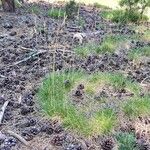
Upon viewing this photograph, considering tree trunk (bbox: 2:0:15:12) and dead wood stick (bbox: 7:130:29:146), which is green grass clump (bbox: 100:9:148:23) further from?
dead wood stick (bbox: 7:130:29:146)

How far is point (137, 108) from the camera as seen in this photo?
6.80 m

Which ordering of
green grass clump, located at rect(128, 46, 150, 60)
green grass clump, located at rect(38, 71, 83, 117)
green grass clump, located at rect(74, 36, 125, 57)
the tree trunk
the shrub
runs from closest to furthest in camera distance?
green grass clump, located at rect(38, 71, 83, 117) → green grass clump, located at rect(74, 36, 125, 57) → green grass clump, located at rect(128, 46, 150, 60) → the tree trunk → the shrub

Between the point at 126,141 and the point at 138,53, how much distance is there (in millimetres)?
4559

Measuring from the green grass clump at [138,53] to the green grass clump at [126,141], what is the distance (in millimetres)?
3908

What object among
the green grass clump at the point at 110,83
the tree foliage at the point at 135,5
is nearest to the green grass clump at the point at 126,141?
the green grass clump at the point at 110,83

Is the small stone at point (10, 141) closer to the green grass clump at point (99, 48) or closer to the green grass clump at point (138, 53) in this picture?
the green grass clump at point (99, 48)

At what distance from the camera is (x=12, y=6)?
14.4 m

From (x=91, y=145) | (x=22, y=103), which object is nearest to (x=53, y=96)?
(x=22, y=103)

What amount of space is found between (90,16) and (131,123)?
8.50 m

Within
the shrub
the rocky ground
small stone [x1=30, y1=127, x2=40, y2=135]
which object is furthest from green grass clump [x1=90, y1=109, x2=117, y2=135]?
the shrub

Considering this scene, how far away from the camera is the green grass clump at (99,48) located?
31.8ft

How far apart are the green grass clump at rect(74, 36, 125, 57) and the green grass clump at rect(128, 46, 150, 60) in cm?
46

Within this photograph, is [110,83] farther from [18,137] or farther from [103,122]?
[18,137]

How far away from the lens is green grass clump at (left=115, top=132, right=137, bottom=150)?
577 centimetres
